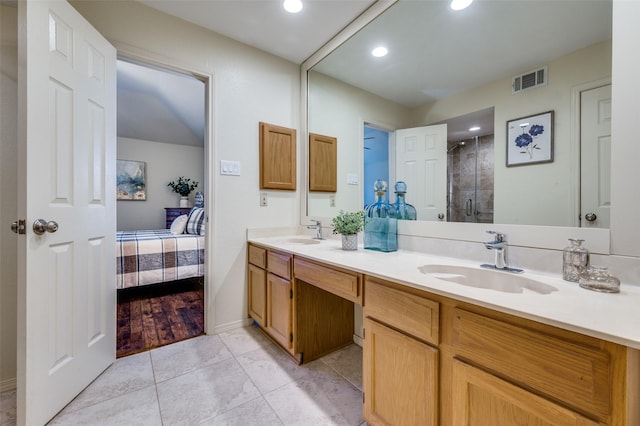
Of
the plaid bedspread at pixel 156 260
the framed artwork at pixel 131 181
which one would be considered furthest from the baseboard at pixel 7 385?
the framed artwork at pixel 131 181

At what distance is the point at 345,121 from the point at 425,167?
35.0 inches

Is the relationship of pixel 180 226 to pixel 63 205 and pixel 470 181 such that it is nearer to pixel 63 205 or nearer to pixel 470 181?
pixel 63 205

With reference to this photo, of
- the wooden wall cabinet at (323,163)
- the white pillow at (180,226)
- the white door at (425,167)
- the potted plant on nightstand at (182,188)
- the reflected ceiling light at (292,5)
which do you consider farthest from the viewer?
the potted plant on nightstand at (182,188)

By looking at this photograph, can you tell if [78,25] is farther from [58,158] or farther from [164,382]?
[164,382]

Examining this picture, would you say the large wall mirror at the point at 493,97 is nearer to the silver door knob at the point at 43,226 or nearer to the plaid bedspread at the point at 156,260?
the silver door knob at the point at 43,226

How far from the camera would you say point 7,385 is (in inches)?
57.4

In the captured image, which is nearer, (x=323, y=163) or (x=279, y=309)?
(x=279, y=309)

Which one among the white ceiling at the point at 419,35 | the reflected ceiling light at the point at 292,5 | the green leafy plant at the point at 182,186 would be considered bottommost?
the green leafy plant at the point at 182,186

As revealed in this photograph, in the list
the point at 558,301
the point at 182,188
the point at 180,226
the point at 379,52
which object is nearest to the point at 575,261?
the point at 558,301

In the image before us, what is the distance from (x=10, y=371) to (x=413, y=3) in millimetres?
3159

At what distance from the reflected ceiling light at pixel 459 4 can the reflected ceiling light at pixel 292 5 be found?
97 cm

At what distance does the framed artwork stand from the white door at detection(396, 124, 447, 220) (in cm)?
520

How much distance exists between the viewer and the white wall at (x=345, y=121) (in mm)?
1889

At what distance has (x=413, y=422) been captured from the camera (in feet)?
3.09
